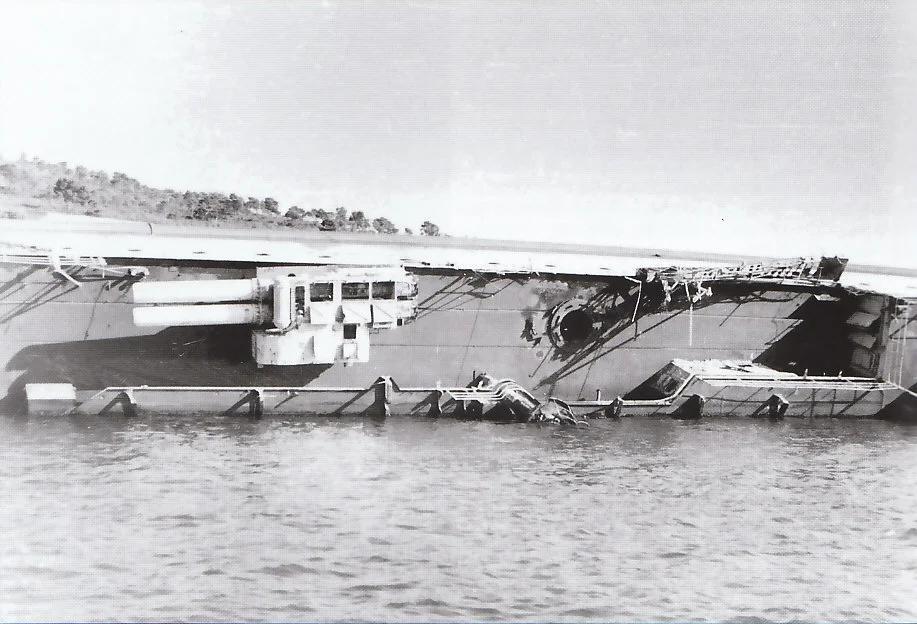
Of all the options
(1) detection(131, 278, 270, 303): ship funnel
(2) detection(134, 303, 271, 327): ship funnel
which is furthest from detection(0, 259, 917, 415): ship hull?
(2) detection(134, 303, 271, 327): ship funnel

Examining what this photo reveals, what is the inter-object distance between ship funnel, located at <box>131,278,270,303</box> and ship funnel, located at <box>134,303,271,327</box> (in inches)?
10.8

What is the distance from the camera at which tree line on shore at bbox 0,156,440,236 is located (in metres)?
48.3

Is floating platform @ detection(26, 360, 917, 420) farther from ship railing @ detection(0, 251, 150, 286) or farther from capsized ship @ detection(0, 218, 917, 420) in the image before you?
ship railing @ detection(0, 251, 150, 286)

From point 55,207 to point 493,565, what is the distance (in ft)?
139

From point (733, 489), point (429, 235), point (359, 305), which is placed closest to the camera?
point (733, 489)

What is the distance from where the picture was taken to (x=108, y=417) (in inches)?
1033

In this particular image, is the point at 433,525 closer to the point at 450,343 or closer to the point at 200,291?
the point at 450,343

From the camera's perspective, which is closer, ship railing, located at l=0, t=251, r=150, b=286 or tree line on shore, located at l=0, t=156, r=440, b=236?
ship railing, located at l=0, t=251, r=150, b=286

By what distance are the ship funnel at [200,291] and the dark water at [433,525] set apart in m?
4.06

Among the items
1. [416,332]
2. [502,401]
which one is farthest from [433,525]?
[416,332]

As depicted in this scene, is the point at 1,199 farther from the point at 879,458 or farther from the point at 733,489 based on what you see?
the point at 879,458

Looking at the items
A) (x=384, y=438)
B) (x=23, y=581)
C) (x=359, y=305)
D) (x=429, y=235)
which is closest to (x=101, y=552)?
(x=23, y=581)

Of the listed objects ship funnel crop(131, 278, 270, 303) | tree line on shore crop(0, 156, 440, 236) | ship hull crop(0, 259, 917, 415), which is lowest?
ship hull crop(0, 259, 917, 415)

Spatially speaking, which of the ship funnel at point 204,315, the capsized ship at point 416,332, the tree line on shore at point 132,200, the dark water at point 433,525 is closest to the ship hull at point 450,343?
the capsized ship at point 416,332
